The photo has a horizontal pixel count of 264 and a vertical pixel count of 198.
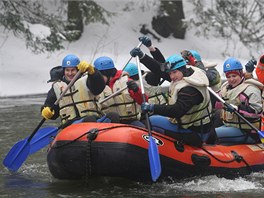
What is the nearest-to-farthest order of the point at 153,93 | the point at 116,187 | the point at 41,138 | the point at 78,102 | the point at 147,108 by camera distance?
Answer: the point at 147,108 < the point at 116,187 < the point at 78,102 < the point at 41,138 < the point at 153,93

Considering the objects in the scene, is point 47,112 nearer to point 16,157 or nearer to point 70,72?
point 70,72

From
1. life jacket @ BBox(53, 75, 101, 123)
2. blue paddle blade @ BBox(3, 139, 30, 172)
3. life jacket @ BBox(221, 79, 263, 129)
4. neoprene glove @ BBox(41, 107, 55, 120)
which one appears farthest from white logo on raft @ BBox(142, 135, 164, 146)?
blue paddle blade @ BBox(3, 139, 30, 172)

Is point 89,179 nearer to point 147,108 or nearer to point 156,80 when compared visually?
point 147,108

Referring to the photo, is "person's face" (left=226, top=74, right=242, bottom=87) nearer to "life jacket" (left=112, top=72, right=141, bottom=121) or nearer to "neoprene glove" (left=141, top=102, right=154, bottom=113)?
"life jacket" (left=112, top=72, right=141, bottom=121)

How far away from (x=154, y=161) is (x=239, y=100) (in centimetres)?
184

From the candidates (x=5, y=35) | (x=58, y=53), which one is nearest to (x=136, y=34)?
(x=58, y=53)

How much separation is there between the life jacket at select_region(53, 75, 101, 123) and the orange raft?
451 mm

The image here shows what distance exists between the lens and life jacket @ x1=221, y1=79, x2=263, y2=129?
7.45 metres

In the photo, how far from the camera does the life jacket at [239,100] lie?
7.45 m

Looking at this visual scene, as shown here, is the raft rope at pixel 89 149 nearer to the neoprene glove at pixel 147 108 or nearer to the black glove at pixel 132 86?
the neoprene glove at pixel 147 108

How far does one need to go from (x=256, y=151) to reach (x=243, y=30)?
1796 cm

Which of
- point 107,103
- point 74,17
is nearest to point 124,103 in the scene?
point 107,103

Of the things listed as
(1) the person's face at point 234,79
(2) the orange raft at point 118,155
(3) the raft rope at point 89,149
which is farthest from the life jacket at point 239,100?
(3) the raft rope at point 89,149

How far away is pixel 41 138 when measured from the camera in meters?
8.01
